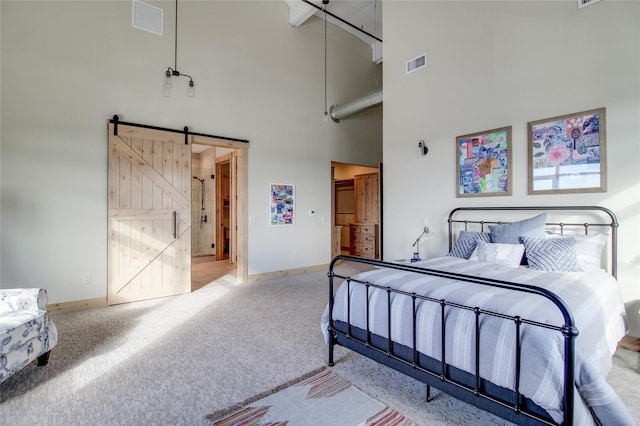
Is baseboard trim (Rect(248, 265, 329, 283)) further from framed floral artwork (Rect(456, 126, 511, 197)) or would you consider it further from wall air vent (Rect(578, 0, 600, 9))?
wall air vent (Rect(578, 0, 600, 9))

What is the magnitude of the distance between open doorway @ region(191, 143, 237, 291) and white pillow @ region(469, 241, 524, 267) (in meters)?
5.29

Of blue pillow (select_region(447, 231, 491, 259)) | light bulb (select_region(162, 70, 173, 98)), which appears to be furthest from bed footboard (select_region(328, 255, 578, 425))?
light bulb (select_region(162, 70, 173, 98))

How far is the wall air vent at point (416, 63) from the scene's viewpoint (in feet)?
14.4

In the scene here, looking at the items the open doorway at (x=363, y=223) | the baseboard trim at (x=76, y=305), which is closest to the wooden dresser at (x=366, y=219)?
the open doorway at (x=363, y=223)

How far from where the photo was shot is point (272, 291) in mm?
4777

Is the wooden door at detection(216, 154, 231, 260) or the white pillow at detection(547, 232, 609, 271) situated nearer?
the white pillow at detection(547, 232, 609, 271)

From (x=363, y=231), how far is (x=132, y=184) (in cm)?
532

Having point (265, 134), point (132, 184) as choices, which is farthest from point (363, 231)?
point (132, 184)

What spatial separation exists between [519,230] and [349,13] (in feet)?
16.9

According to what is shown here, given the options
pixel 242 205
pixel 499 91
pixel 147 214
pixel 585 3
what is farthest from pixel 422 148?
pixel 147 214

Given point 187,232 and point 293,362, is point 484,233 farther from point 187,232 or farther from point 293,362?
point 187,232

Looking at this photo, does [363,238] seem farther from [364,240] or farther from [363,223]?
[363,223]

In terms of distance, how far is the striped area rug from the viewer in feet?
6.02

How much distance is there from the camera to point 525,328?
4.91 ft
